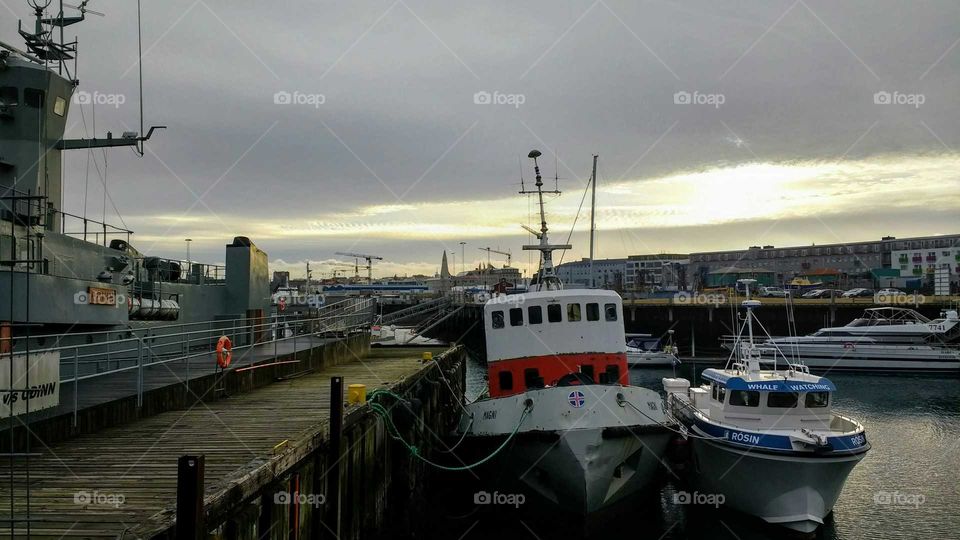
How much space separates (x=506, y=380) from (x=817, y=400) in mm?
8296

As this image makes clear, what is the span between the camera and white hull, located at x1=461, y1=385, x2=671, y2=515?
14727 millimetres

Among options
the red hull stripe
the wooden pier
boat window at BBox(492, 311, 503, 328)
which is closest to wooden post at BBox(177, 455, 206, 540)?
the wooden pier

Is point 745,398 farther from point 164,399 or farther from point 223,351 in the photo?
point 164,399

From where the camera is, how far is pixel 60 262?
47.9ft

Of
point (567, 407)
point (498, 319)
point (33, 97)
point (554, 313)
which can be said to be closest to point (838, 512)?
point (567, 407)

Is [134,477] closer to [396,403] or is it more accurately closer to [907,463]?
[396,403]

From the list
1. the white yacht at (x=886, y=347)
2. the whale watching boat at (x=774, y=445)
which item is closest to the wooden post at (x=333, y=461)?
the whale watching boat at (x=774, y=445)

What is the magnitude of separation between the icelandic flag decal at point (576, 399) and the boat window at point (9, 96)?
1600 cm

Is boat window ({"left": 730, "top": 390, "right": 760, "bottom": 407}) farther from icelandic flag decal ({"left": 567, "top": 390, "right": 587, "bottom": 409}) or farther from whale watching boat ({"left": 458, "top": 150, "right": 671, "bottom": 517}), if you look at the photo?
icelandic flag decal ({"left": 567, "top": 390, "right": 587, "bottom": 409})

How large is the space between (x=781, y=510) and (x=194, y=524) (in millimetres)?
14645

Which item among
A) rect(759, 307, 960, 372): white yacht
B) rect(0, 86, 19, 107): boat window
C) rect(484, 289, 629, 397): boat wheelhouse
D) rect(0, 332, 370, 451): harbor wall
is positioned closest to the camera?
rect(0, 332, 370, 451): harbor wall

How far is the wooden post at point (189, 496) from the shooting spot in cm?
601

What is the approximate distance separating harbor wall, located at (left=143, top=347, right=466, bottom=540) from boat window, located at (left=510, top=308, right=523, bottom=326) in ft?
11.3

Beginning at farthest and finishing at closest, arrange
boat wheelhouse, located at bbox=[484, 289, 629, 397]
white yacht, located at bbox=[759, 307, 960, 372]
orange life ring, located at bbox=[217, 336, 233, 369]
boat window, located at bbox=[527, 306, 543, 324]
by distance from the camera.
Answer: white yacht, located at bbox=[759, 307, 960, 372]
boat window, located at bbox=[527, 306, 543, 324]
boat wheelhouse, located at bbox=[484, 289, 629, 397]
orange life ring, located at bbox=[217, 336, 233, 369]
